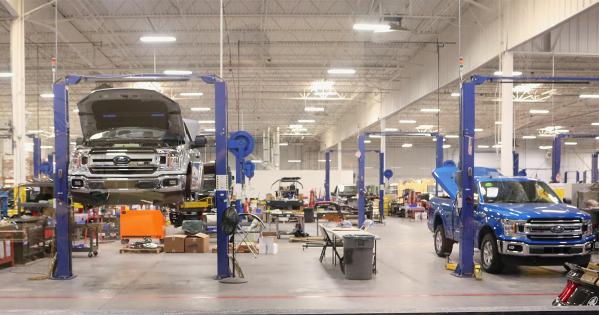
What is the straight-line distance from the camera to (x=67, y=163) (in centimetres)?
918

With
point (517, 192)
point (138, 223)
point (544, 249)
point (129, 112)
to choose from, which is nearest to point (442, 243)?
point (517, 192)

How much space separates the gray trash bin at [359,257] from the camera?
920 cm

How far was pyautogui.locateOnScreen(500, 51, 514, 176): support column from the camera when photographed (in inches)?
604

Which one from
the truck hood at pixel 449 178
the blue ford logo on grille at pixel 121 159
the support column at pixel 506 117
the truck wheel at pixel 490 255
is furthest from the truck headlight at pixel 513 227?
the support column at pixel 506 117

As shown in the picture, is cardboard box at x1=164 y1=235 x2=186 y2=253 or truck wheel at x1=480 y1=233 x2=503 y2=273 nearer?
truck wheel at x1=480 y1=233 x2=503 y2=273

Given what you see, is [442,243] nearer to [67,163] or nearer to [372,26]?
[372,26]

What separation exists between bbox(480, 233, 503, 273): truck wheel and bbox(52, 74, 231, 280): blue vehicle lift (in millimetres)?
4504

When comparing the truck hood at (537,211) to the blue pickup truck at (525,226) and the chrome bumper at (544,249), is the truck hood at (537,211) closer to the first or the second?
the blue pickup truck at (525,226)

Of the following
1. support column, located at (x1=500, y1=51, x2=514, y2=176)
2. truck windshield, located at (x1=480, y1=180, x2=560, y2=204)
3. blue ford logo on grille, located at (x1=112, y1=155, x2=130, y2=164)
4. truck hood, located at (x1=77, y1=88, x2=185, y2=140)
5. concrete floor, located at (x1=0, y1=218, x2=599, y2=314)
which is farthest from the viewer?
support column, located at (x1=500, y1=51, x2=514, y2=176)

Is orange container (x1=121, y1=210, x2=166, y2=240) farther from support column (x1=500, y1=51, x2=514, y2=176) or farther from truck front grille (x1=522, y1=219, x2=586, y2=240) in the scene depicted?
truck front grille (x1=522, y1=219, x2=586, y2=240)

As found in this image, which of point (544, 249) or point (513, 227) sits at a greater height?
point (513, 227)

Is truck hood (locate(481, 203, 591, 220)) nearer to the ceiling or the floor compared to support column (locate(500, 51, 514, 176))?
nearer to the floor

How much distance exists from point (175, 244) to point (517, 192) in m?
7.60

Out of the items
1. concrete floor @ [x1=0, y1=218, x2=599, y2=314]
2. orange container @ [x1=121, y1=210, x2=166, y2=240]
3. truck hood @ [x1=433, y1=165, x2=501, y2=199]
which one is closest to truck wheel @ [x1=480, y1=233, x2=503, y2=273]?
concrete floor @ [x1=0, y1=218, x2=599, y2=314]
